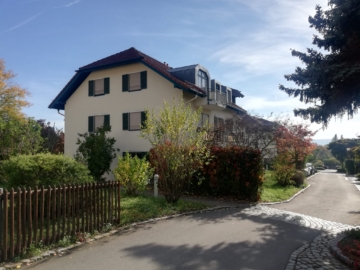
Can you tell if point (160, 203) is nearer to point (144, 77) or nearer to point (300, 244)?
point (300, 244)

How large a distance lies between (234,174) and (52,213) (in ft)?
30.9

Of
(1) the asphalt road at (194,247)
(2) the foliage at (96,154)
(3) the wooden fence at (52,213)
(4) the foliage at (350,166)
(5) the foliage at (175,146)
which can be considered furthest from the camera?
(4) the foliage at (350,166)

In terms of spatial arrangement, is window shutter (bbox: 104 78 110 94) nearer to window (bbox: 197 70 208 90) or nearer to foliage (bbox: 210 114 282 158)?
window (bbox: 197 70 208 90)

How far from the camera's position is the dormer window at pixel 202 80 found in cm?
2290

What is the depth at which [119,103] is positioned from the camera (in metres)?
22.5

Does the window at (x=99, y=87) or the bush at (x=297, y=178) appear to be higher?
the window at (x=99, y=87)

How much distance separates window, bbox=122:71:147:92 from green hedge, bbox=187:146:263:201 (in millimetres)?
8682

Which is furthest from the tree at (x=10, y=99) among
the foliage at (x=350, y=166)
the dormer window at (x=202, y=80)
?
the foliage at (x=350, y=166)

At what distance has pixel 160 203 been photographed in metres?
11.6

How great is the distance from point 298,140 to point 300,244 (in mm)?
16927

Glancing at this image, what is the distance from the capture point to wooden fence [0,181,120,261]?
5.77m

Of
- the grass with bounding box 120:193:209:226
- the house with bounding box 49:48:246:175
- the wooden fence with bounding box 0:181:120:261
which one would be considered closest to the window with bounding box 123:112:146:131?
the house with bounding box 49:48:246:175

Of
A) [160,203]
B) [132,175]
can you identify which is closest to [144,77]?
[132,175]

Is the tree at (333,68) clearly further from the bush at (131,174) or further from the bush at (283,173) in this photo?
the bush at (283,173)
